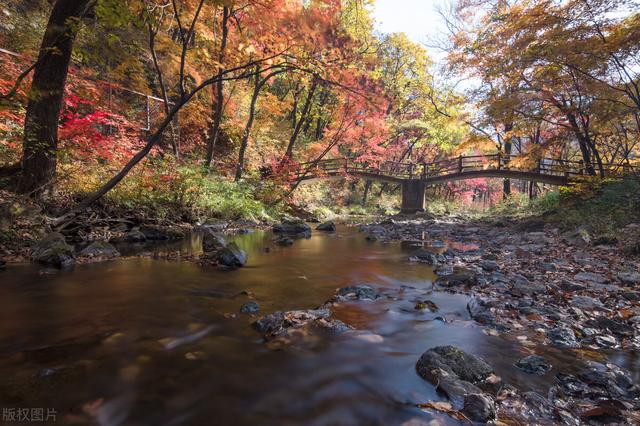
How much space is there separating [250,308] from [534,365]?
2.68 metres

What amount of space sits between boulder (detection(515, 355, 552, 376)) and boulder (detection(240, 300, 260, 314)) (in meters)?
2.51

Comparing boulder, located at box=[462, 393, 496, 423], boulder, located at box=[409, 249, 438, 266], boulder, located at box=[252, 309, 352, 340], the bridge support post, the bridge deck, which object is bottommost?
boulder, located at box=[462, 393, 496, 423]

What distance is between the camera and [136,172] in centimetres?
902

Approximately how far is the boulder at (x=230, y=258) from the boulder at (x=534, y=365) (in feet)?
14.3

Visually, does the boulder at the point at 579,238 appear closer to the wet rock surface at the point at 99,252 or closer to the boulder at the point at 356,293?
the boulder at the point at 356,293

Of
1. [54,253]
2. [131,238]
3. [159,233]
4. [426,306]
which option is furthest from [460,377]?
[159,233]

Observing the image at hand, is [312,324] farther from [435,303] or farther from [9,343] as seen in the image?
[9,343]

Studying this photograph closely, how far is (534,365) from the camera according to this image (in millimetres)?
2607

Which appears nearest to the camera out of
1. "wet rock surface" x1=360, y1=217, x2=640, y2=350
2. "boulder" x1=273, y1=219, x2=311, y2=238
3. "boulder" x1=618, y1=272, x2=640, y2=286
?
"wet rock surface" x1=360, y1=217, x2=640, y2=350

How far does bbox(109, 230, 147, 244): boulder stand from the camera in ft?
23.6

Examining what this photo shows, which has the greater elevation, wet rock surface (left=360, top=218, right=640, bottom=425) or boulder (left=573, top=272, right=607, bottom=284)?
boulder (left=573, top=272, right=607, bottom=284)

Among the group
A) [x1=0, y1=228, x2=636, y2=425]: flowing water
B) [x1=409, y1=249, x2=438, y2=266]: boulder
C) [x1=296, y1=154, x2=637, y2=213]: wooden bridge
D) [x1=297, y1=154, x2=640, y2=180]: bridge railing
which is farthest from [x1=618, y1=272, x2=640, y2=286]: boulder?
[x1=296, y1=154, x2=637, y2=213]: wooden bridge

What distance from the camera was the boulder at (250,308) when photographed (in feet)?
12.0

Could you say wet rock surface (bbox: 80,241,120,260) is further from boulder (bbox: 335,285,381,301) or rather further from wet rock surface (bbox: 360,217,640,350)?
wet rock surface (bbox: 360,217,640,350)
